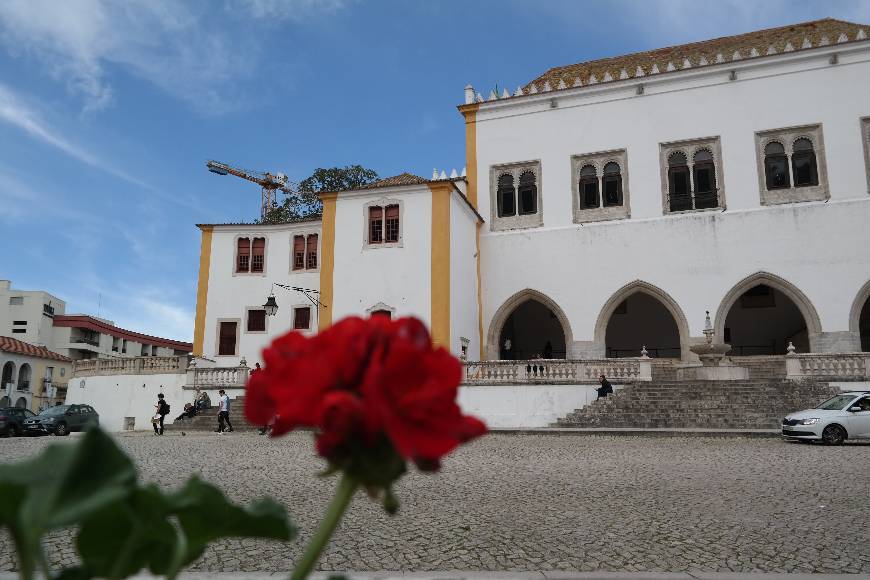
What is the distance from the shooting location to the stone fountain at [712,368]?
20453 millimetres

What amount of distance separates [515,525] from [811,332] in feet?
68.5

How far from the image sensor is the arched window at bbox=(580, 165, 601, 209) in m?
25.8

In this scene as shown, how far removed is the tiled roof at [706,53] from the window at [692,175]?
3.03 m

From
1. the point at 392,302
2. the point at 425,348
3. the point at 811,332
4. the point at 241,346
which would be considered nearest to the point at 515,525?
the point at 425,348

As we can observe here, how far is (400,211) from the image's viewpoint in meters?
24.4

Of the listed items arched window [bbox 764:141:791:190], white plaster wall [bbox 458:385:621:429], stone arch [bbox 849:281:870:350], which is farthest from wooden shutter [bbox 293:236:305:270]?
stone arch [bbox 849:281:870:350]

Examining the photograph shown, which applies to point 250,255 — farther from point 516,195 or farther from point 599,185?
point 599,185

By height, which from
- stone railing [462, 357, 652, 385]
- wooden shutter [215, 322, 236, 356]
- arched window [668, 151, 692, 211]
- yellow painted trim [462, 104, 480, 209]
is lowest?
stone railing [462, 357, 652, 385]

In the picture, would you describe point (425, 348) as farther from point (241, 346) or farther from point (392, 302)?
point (241, 346)

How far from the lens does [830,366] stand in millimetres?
19000

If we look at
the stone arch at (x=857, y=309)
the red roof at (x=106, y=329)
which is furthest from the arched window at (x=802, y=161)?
the red roof at (x=106, y=329)

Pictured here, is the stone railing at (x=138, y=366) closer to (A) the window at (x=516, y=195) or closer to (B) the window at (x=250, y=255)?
(B) the window at (x=250, y=255)

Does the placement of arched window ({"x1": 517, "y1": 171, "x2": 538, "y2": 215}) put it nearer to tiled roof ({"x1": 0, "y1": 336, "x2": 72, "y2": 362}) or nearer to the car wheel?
the car wheel

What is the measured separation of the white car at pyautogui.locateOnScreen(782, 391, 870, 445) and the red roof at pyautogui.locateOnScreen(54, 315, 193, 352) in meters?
47.7
